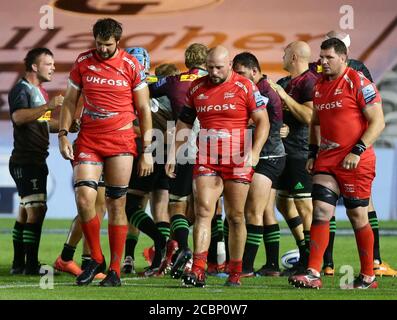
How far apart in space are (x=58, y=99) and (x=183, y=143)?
4.51 feet

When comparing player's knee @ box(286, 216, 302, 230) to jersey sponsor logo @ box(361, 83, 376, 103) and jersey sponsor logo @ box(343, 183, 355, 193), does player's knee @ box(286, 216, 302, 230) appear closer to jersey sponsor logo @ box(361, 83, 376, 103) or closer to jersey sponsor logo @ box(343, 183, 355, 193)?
jersey sponsor logo @ box(343, 183, 355, 193)

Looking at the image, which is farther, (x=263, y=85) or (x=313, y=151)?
(x=263, y=85)

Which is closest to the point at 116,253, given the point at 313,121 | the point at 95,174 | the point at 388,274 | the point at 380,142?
the point at 95,174

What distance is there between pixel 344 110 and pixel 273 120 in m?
1.41

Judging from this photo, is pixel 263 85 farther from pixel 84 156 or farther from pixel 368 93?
pixel 84 156

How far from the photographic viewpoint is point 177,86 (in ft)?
41.0

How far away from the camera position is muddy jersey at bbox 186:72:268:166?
11.0 m

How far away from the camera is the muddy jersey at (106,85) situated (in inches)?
429

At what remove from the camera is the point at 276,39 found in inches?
855

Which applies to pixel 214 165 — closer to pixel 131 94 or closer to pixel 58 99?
pixel 131 94

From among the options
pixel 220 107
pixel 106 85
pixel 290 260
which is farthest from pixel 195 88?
pixel 290 260

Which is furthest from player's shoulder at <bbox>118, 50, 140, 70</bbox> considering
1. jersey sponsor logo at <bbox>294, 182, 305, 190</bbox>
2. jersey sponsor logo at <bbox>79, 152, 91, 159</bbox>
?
jersey sponsor logo at <bbox>294, 182, 305, 190</bbox>

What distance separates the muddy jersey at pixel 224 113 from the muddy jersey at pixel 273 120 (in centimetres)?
95

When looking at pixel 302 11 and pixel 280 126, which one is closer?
pixel 280 126
